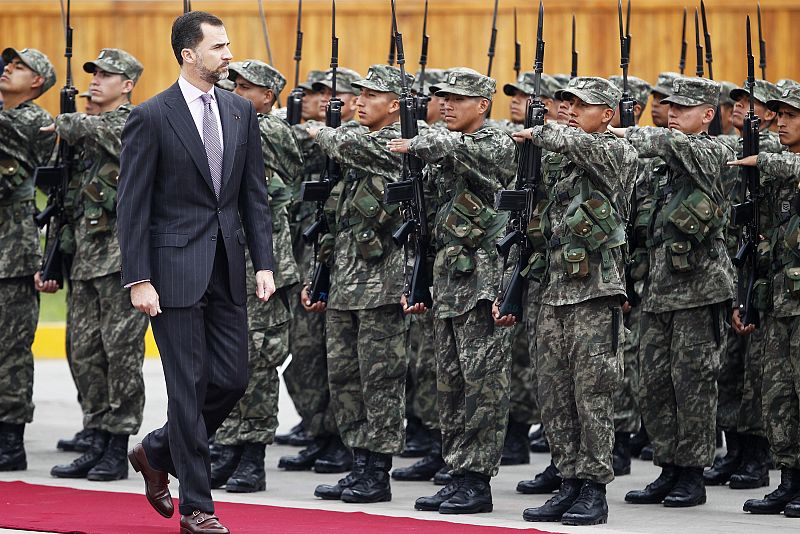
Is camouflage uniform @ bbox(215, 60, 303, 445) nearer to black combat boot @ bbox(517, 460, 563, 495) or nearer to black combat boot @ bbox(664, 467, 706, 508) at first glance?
black combat boot @ bbox(517, 460, 563, 495)

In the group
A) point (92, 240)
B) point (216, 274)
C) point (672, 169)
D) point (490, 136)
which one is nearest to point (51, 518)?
point (216, 274)

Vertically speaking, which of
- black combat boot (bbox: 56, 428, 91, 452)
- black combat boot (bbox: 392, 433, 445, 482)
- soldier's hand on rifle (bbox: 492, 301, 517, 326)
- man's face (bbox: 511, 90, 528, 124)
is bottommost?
black combat boot (bbox: 392, 433, 445, 482)

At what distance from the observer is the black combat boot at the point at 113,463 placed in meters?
7.58

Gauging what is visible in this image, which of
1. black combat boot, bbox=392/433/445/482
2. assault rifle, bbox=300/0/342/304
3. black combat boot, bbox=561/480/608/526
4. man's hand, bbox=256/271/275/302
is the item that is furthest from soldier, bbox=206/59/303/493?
black combat boot, bbox=561/480/608/526

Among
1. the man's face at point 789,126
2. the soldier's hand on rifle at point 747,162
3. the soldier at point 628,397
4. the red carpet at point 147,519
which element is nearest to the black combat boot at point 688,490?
the soldier at point 628,397

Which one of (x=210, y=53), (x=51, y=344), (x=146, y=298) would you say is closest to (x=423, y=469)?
(x=146, y=298)

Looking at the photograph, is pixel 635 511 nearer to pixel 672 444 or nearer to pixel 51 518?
pixel 672 444

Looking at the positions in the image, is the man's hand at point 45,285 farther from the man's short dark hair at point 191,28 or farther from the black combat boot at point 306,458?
the man's short dark hair at point 191,28

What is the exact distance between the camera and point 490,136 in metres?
6.81

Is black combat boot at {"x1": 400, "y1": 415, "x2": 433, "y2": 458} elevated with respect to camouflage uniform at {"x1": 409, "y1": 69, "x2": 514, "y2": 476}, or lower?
lower

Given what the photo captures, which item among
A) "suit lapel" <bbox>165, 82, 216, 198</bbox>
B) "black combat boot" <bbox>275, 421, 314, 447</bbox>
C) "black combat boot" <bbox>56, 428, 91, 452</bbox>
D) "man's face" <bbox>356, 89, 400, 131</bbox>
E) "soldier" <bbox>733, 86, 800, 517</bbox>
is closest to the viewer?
"suit lapel" <bbox>165, 82, 216, 198</bbox>

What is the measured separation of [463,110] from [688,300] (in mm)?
1367

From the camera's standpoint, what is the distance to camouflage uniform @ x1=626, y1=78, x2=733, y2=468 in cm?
704

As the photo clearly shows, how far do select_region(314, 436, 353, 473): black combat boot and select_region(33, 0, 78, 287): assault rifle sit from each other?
168 cm
